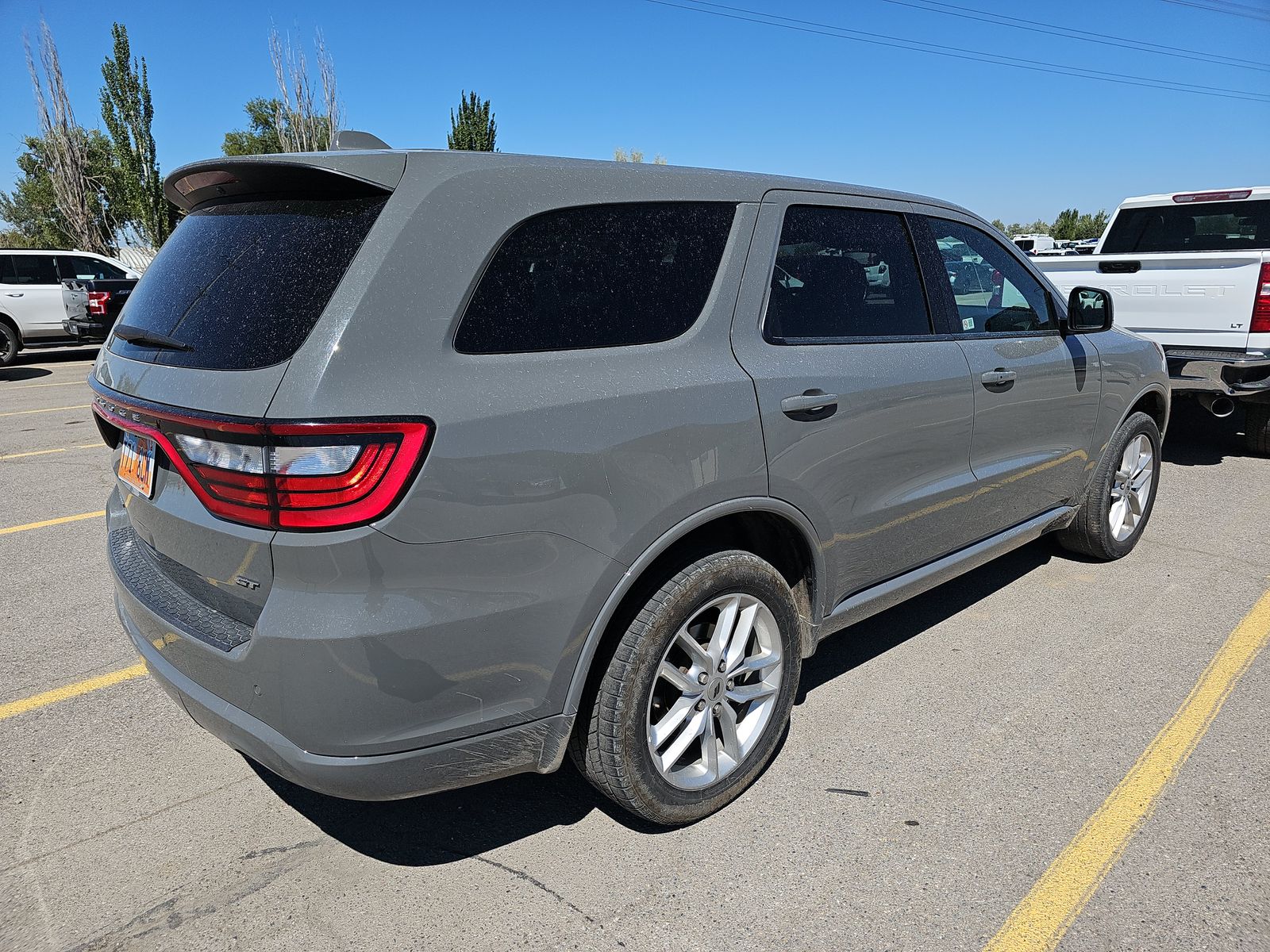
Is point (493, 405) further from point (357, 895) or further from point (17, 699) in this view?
point (17, 699)

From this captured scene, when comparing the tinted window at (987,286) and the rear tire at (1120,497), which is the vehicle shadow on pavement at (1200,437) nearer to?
the rear tire at (1120,497)

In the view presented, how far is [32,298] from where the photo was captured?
49.3ft

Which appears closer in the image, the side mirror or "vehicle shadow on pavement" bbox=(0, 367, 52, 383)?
the side mirror

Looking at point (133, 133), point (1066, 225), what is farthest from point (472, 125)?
point (1066, 225)

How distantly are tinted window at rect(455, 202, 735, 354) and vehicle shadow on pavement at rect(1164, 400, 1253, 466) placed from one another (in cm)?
631

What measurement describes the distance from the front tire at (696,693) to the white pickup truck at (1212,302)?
5264 millimetres

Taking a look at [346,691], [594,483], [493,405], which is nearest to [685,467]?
[594,483]

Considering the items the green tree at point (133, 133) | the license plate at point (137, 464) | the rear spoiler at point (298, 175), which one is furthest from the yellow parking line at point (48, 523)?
the green tree at point (133, 133)

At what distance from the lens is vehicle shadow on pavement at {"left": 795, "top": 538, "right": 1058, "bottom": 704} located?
3705 millimetres

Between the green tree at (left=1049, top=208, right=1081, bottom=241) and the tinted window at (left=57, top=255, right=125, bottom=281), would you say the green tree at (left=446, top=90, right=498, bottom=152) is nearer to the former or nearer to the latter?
the tinted window at (left=57, top=255, right=125, bottom=281)

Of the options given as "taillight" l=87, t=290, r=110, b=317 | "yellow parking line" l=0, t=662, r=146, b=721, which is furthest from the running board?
"taillight" l=87, t=290, r=110, b=317

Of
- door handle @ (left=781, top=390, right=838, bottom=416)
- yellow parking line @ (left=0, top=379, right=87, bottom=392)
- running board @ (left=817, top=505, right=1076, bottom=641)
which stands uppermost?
door handle @ (left=781, top=390, right=838, bottom=416)

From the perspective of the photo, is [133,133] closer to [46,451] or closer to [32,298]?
[32,298]

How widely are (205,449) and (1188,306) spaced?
22.7ft
